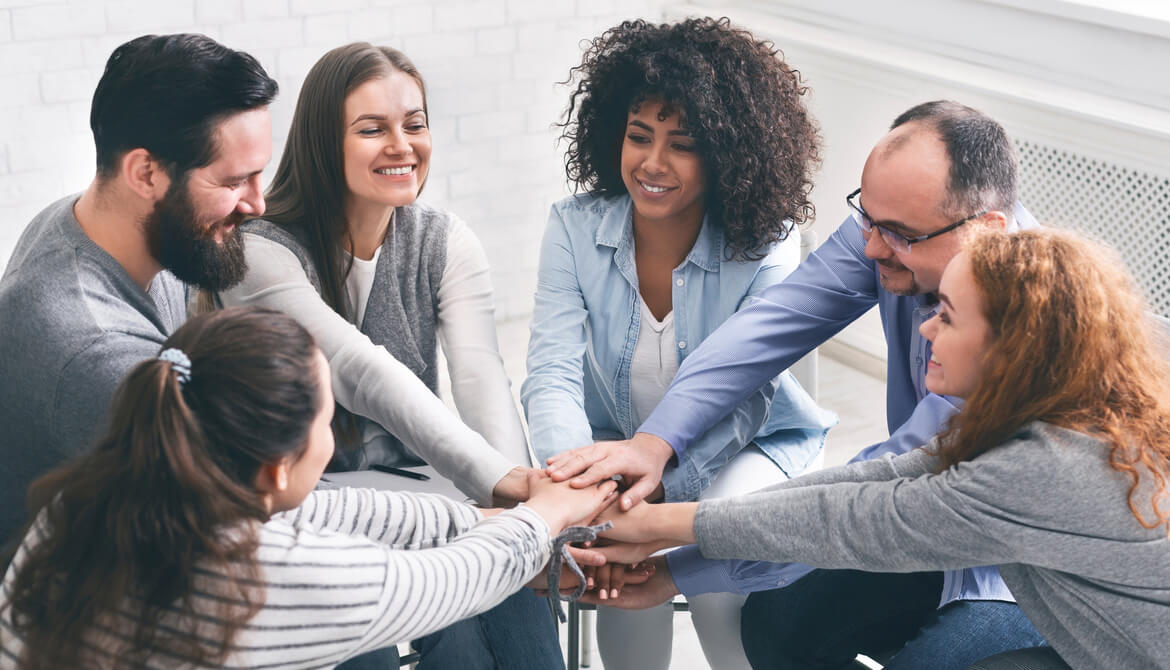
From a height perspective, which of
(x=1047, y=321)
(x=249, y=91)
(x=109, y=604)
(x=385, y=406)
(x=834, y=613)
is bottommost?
(x=834, y=613)

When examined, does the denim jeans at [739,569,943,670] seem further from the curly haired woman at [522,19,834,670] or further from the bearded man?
the bearded man

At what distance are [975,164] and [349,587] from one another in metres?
1.09

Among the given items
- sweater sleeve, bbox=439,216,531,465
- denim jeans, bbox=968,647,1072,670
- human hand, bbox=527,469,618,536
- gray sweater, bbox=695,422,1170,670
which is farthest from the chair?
denim jeans, bbox=968,647,1072,670

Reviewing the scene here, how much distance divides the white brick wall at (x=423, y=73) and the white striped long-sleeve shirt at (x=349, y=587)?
2374 millimetres

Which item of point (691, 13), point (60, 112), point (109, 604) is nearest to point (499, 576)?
point (109, 604)

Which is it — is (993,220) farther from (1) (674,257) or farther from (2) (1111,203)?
(2) (1111,203)

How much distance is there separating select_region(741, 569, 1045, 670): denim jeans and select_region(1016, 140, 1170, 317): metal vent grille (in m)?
1.48

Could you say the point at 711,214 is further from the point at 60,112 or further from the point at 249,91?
the point at 60,112

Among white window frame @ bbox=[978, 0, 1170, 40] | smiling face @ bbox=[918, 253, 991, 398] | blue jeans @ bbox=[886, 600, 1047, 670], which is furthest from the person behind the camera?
white window frame @ bbox=[978, 0, 1170, 40]

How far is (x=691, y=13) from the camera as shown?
4.36m

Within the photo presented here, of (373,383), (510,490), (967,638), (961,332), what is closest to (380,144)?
(373,383)

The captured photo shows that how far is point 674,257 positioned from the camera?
7.38 ft

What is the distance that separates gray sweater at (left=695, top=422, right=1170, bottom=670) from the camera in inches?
53.4

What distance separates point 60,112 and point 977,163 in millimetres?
2677
